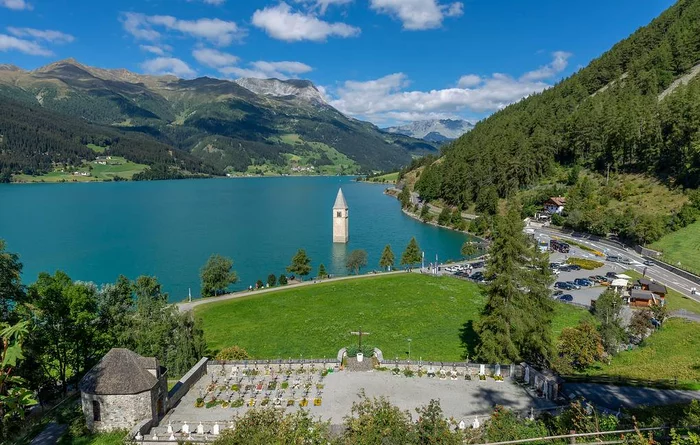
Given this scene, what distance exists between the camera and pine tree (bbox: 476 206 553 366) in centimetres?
2628

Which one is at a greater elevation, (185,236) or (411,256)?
(411,256)

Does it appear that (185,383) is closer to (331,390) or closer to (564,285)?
(331,390)

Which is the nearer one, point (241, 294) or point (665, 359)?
point (665, 359)

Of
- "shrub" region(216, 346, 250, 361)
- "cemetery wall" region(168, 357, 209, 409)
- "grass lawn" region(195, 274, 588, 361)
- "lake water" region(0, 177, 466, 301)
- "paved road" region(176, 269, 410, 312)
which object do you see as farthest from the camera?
"lake water" region(0, 177, 466, 301)

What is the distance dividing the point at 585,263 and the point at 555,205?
3303 centimetres

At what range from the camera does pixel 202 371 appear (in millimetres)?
25281

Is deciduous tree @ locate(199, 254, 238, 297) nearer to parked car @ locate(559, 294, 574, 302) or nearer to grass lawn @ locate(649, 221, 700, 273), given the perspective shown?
parked car @ locate(559, 294, 574, 302)

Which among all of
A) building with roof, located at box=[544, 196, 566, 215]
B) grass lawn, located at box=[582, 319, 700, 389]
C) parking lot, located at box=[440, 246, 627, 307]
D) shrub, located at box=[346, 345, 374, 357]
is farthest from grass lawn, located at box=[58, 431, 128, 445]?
building with roof, located at box=[544, 196, 566, 215]

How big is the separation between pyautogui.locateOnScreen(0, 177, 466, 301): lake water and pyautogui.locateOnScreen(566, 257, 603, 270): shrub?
76.4ft

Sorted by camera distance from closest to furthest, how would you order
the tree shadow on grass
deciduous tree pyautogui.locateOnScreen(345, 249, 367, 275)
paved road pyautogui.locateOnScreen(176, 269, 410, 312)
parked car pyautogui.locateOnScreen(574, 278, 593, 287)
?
the tree shadow on grass < paved road pyautogui.locateOnScreen(176, 269, 410, 312) < parked car pyautogui.locateOnScreen(574, 278, 593, 287) < deciduous tree pyautogui.locateOnScreen(345, 249, 367, 275)

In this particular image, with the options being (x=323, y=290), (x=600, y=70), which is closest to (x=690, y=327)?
(x=323, y=290)

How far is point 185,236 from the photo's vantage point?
99.6 m

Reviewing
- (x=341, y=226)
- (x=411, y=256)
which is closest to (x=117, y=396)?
(x=411, y=256)

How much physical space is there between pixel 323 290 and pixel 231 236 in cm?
5366
